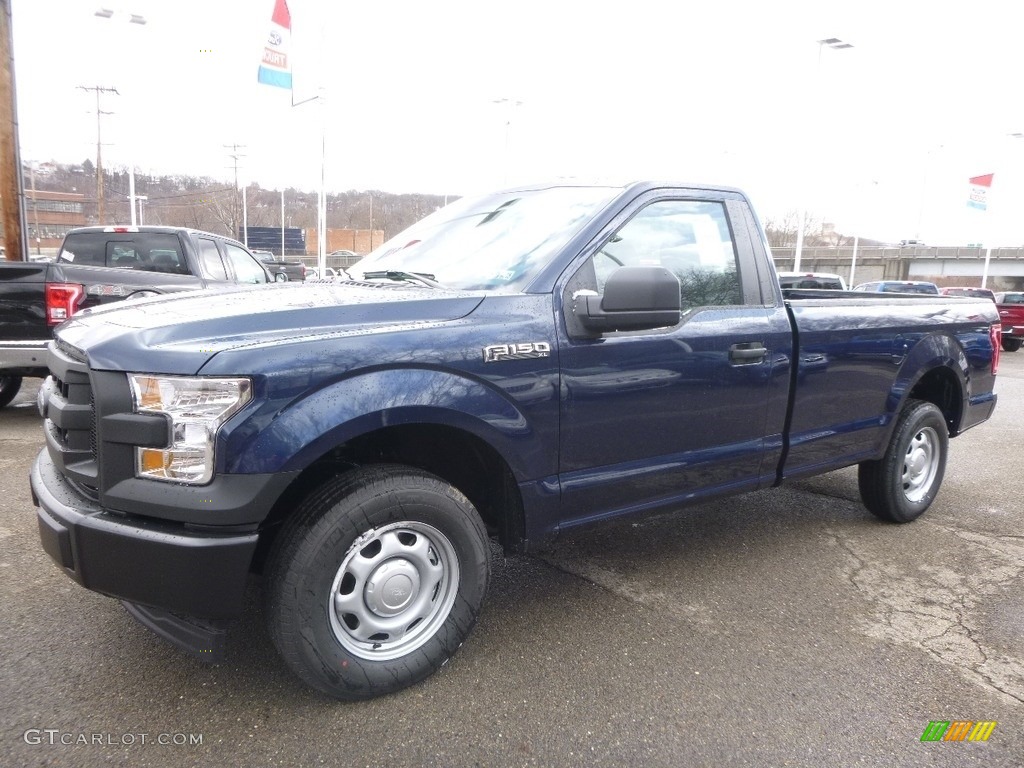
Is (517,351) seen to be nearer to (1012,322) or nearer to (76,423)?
(76,423)

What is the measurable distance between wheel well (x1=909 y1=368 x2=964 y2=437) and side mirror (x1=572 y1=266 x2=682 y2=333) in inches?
111

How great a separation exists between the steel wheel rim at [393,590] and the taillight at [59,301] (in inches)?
202

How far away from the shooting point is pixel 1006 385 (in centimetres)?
1242

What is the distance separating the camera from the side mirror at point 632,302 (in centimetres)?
273

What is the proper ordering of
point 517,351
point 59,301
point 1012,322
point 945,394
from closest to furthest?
point 517,351 → point 945,394 → point 59,301 → point 1012,322

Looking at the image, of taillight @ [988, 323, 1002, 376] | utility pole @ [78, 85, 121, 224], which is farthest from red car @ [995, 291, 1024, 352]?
utility pole @ [78, 85, 121, 224]

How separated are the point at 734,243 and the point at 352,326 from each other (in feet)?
6.91

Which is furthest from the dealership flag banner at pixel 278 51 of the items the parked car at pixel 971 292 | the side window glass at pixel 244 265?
the parked car at pixel 971 292

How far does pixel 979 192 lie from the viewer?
27906mm

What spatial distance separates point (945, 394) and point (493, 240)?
11.2ft

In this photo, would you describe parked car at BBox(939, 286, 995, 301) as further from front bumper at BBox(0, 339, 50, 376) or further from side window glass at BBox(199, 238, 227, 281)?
front bumper at BBox(0, 339, 50, 376)

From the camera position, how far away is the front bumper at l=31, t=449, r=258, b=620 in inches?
86.1

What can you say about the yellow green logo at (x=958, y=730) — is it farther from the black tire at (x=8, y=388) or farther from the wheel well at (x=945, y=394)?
the black tire at (x=8, y=388)

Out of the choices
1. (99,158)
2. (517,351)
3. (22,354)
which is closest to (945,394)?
(517,351)
